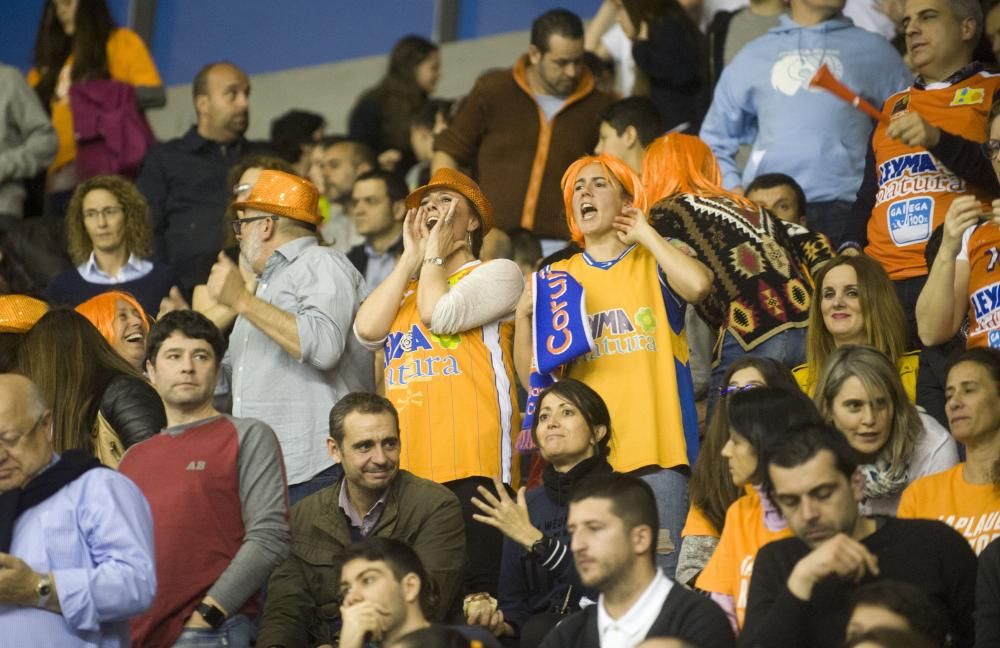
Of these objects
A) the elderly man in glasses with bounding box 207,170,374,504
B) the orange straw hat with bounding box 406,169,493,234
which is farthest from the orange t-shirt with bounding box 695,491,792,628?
the orange straw hat with bounding box 406,169,493,234

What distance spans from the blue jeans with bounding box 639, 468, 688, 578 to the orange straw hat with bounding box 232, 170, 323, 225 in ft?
6.12

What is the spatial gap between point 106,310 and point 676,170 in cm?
248

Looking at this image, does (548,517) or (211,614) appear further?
(548,517)

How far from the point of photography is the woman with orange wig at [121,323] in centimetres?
802

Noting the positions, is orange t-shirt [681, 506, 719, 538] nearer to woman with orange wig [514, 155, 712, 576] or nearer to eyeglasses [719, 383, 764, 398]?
woman with orange wig [514, 155, 712, 576]

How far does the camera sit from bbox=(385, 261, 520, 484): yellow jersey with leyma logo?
23.0 ft

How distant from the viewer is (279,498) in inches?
250

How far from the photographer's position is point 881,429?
661 centimetres

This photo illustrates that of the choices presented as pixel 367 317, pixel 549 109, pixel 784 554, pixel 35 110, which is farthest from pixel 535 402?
pixel 35 110

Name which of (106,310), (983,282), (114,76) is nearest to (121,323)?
(106,310)

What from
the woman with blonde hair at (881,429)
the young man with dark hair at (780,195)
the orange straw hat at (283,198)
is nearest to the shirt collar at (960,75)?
the young man with dark hair at (780,195)

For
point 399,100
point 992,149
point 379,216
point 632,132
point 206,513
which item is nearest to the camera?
point 206,513

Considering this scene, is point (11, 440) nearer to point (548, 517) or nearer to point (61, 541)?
point (61, 541)

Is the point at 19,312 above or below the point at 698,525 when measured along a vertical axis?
above
